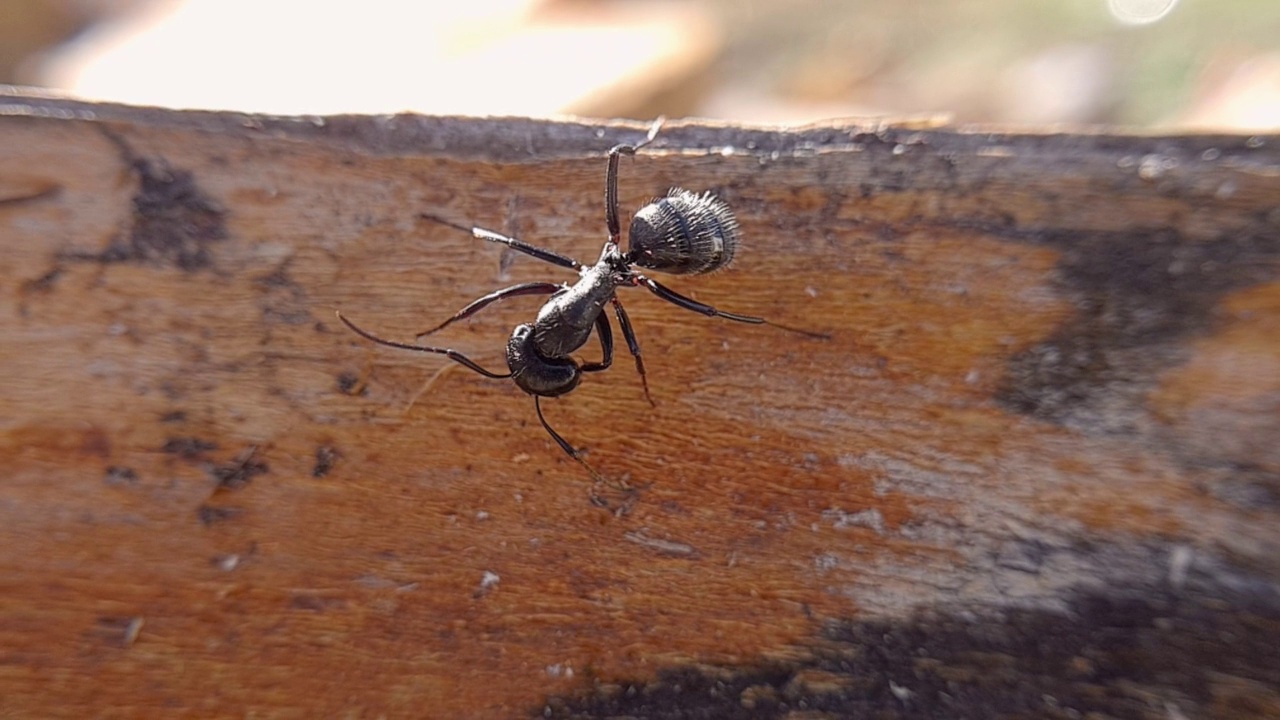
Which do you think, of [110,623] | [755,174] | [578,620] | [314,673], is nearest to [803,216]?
[755,174]

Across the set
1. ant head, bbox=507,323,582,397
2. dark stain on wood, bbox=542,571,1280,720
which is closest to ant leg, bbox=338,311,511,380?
ant head, bbox=507,323,582,397

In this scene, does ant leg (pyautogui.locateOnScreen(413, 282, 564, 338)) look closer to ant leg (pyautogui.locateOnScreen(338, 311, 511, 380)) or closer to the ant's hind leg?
ant leg (pyautogui.locateOnScreen(338, 311, 511, 380))

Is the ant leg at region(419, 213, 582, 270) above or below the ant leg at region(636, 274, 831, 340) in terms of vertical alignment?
above

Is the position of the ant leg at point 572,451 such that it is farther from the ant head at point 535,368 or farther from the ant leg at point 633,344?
the ant leg at point 633,344

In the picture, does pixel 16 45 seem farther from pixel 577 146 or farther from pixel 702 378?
pixel 702 378

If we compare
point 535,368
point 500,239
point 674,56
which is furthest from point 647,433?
point 674,56

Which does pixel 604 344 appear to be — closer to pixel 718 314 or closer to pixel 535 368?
pixel 535 368
